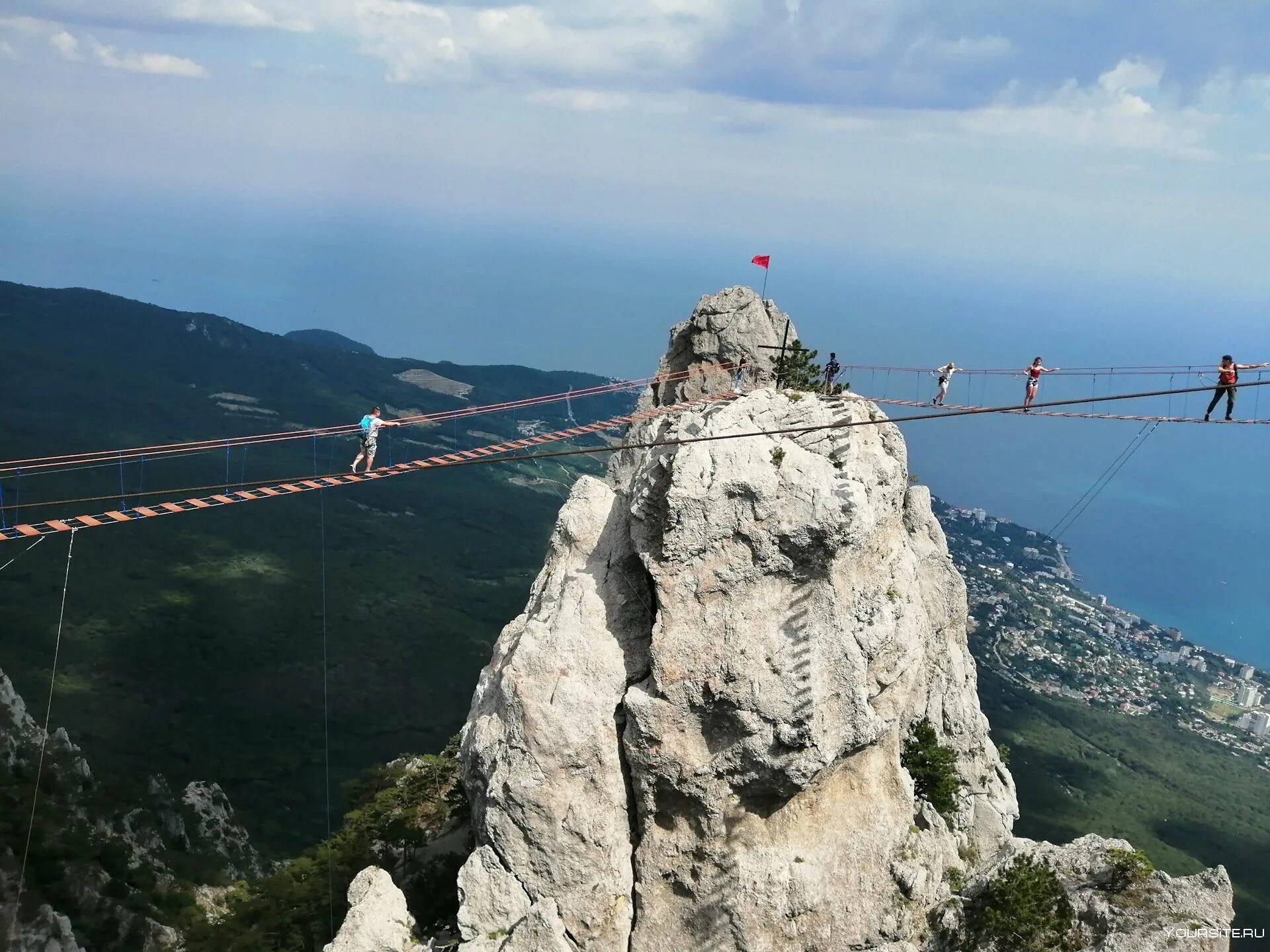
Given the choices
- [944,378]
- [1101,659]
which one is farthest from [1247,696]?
[944,378]

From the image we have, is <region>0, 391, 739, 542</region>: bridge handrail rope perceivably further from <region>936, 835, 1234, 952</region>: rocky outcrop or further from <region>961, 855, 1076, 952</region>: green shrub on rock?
<region>936, 835, 1234, 952</region>: rocky outcrop

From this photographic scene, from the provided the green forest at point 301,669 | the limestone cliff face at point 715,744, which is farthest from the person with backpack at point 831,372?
the green forest at point 301,669

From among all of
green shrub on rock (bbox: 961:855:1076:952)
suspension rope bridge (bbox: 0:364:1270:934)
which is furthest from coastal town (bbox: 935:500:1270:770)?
green shrub on rock (bbox: 961:855:1076:952)

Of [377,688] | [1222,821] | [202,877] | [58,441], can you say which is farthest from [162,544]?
[1222,821]

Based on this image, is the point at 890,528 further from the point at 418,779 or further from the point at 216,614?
the point at 216,614

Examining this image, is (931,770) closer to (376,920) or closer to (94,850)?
(376,920)

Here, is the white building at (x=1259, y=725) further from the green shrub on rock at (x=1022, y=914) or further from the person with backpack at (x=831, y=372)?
the green shrub on rock at (x=1022, y=914)
